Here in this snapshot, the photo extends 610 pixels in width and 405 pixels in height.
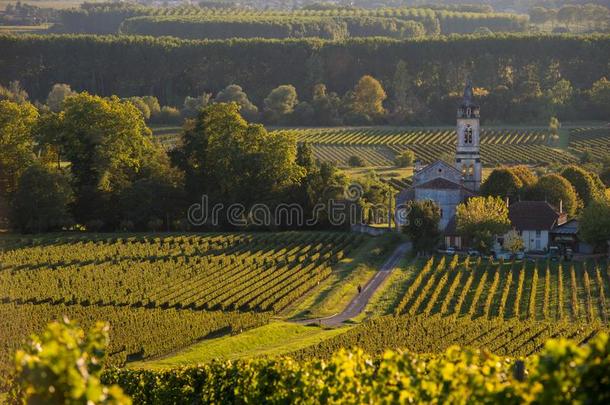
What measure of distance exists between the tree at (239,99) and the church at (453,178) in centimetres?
4668

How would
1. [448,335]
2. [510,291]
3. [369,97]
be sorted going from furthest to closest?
[369,97] < [510,291] < [448,335]

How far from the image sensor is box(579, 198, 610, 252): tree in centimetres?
5144

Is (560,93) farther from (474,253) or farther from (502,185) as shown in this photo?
(474,253)

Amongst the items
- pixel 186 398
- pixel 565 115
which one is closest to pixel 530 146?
pixel 565 115

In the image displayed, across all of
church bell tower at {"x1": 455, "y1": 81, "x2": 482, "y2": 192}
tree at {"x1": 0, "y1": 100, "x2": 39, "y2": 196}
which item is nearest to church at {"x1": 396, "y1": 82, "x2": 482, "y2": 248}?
church bell tower at {"x1": 455, "y1": 81, "x2": 482, "y2": 192}

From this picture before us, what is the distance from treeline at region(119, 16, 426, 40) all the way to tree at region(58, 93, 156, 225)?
95.0m

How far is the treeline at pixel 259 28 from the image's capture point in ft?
518

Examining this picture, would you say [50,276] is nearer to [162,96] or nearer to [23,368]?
[23,368]

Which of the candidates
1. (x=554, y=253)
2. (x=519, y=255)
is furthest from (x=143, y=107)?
(x=554, y=253)

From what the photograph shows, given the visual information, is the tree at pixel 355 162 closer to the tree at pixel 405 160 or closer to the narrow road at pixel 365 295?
the tree at pixel 405 160

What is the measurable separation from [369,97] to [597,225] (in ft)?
206

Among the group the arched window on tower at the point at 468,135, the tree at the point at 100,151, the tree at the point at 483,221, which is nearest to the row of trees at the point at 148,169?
the tree at the point at 100,151

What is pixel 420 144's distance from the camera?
96.9 metres

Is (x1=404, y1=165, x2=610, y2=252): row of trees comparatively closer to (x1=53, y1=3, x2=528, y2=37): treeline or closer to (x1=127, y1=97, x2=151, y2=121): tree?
(x1=127, y1=97, x2=151, y2=121): tree
